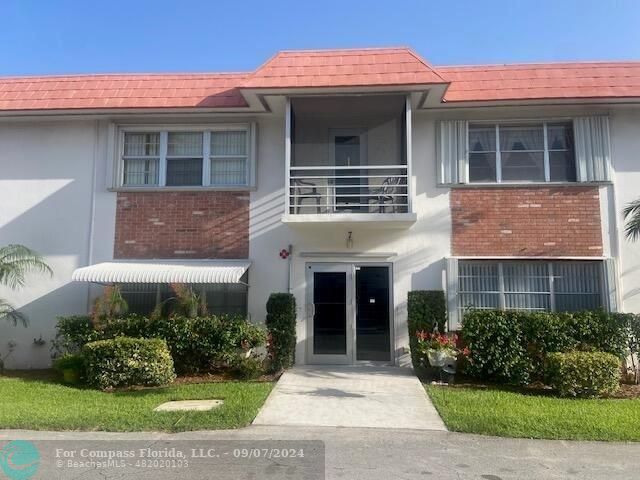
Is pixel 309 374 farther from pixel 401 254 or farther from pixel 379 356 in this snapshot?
pixel 401 254

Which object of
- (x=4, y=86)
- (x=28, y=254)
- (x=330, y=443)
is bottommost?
(x=330, y=443)

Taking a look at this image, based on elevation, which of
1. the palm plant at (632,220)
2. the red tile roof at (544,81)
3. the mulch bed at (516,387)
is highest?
the red tile roof at (544,81)

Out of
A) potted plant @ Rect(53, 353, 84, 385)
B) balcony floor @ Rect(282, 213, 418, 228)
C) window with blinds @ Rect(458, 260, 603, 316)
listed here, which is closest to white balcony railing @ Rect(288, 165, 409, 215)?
balcony floor @ Rect(282, 213, 418, 228)

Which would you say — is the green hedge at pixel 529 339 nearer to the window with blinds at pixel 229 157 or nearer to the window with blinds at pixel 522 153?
the window with blinds at pixel 522 153

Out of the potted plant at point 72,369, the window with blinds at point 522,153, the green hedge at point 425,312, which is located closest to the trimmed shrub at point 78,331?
the potted plant at point 72,369

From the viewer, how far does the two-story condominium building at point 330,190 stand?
37.3ft

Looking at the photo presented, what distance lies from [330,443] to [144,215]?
7.93 meters

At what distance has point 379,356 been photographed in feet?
38.4

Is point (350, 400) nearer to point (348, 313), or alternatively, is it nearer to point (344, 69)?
point (348, 313)

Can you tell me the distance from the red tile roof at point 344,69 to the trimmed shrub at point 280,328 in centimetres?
465

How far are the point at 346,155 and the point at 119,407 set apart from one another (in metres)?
7.68

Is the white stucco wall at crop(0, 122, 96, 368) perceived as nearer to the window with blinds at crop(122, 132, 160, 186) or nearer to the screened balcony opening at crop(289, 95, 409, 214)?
the window with blinds at crop(122, 132, 160, 186)

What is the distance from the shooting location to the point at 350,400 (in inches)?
340

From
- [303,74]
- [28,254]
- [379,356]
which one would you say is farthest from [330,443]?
[28,254]
